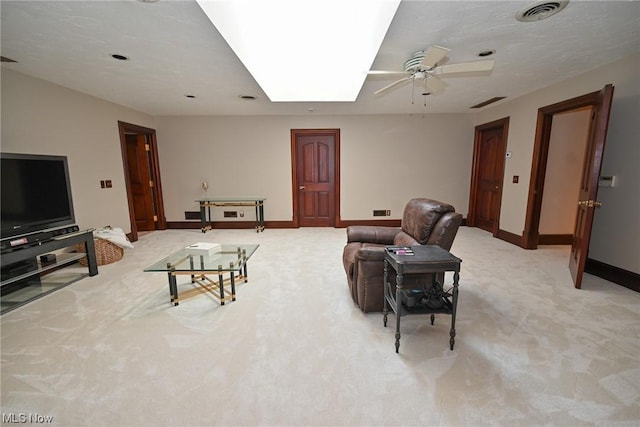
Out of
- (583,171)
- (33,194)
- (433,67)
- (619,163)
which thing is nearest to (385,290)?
(433,67)

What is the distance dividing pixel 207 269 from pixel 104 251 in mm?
2148

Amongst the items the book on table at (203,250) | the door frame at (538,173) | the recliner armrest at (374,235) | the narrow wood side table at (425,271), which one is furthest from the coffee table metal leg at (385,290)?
the door frame at (538,173)

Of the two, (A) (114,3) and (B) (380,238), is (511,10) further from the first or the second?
(A) (114,3)

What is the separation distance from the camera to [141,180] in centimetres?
524

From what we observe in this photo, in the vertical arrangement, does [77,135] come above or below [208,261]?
above

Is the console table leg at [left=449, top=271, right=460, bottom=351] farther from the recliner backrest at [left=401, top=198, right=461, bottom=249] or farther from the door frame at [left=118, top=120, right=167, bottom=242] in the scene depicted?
the door frame at [left=118, top=120, right=167, bottom=242]

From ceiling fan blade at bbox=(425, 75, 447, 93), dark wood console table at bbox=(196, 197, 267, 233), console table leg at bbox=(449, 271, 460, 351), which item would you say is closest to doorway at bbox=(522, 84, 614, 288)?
ceiling fan blade at bbox=(425, 75, 447, 93)

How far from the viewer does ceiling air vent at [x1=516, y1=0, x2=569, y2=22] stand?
1.77 m

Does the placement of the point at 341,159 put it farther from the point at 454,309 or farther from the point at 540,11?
the point at 454,309

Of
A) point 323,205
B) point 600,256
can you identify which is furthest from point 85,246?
point 600,256

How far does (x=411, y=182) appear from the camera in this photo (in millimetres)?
5449

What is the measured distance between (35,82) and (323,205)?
14.7ft

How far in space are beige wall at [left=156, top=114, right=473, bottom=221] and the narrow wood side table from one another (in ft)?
11.8

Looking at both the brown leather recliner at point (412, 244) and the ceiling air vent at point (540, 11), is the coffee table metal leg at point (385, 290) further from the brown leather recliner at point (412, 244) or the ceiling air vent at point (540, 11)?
the ceiling air vent at point (540, 11)
